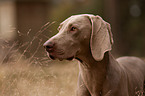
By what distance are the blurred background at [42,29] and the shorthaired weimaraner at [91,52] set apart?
2.54 feet

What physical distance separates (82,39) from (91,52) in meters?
0.17

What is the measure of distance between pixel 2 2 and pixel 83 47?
33.4ft

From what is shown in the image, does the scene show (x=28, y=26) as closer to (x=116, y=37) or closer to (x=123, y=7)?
(x=116, y=37)

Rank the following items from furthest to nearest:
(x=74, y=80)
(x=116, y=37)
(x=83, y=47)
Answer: (x=116, y=37), (x=74, y=80), (x=83, y=47)

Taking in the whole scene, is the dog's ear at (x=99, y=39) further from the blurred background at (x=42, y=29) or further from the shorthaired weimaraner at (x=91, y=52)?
the blurred background at (x=42, y=29)

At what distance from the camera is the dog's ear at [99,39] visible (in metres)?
2.72

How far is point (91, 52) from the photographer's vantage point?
2.78 metres

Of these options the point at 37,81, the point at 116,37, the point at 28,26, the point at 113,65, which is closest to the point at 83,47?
the point at 113,65

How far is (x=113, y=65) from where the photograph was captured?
9.64 feet

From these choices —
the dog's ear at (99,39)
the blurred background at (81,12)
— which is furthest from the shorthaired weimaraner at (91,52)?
the blurred background at (81,12)

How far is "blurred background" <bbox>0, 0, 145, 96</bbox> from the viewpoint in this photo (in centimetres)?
368

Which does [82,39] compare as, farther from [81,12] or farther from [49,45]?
[81,12]

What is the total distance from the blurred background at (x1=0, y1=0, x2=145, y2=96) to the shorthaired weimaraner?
0.77 m

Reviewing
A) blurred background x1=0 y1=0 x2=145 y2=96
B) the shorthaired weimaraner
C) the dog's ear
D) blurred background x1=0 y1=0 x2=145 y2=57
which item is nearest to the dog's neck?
the shorthaired weimaraner
